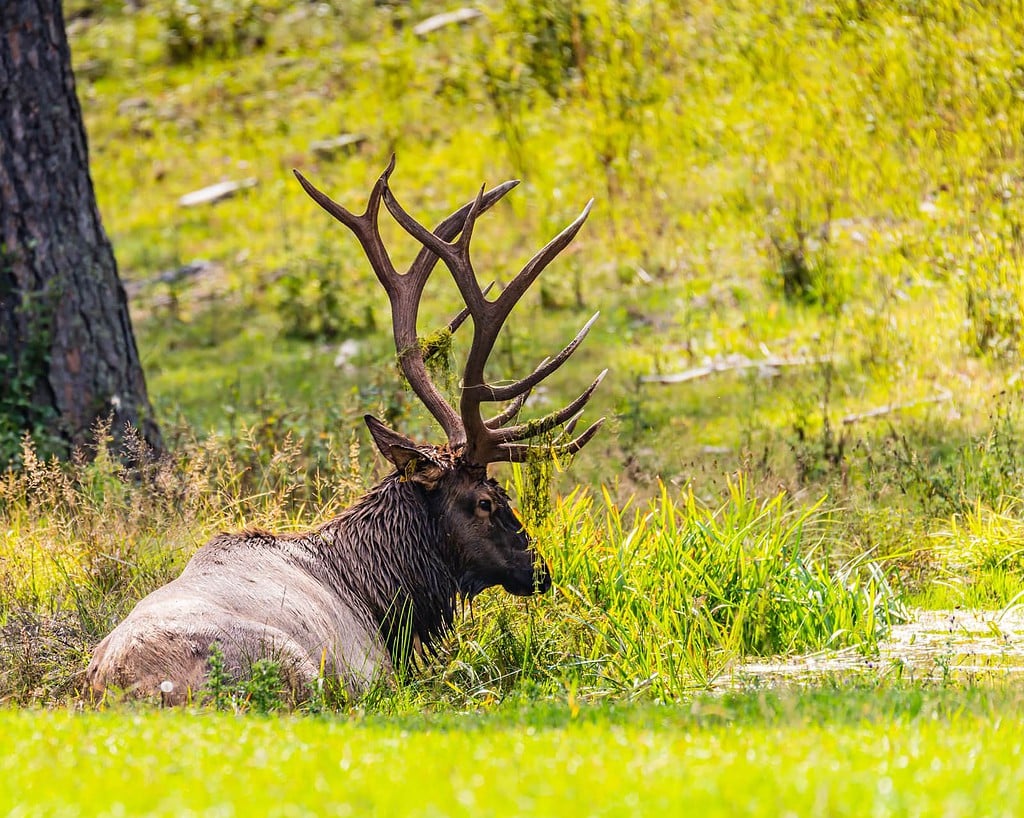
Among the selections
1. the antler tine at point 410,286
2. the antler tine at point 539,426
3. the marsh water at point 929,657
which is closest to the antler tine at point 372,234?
the antler tine at point 410,286

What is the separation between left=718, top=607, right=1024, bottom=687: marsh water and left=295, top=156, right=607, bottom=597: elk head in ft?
4.37

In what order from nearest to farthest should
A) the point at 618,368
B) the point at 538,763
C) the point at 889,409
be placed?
the point at 538,763
the point at 889,409
the point at 618,368

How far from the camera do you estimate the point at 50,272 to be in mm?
11266

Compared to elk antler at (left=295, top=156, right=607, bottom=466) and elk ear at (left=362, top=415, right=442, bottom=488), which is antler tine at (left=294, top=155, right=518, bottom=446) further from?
elk ear at (left=362, top=415, right=442, bottom=488)

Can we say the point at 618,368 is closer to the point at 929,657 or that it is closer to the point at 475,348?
the point at 475,348

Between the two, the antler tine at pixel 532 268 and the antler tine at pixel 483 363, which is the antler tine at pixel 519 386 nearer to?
the antler tine at pixel 483 363

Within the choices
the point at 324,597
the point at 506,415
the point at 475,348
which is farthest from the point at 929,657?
the point at 324,597

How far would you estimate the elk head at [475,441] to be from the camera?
752cm

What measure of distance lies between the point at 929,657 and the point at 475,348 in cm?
286

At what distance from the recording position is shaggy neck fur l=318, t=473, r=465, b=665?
7.63m

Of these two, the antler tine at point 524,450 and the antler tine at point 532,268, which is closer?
the antler tine at point 532,268

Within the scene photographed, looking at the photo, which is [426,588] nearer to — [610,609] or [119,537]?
[610,609]

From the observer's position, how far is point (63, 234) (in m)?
11.3

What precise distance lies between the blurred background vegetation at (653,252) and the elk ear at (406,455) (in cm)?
114
